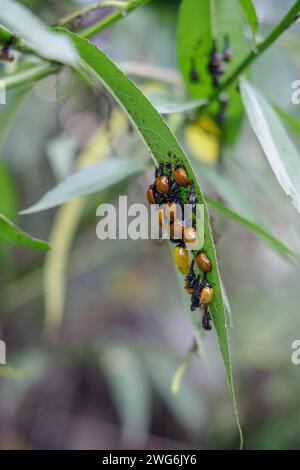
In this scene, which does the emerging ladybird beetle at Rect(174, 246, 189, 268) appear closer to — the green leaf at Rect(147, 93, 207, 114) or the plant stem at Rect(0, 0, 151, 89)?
the green leaf at Rect(147, 93, 207, 114)

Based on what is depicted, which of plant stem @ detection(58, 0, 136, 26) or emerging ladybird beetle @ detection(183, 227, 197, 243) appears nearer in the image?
emerging ladybird beetle @ detection(183, 227, 197, 243)

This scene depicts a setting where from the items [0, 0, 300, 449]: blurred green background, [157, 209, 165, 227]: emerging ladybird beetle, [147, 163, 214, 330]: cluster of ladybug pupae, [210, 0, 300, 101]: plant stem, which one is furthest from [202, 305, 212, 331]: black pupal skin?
[210, 0, 300, 101]: plant stem

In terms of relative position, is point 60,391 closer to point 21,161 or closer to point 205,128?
point 21,161

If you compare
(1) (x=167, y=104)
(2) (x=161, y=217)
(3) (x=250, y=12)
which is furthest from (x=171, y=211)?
(3) (x=250, y=12)

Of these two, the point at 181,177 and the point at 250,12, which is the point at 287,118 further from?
the point at 181,177

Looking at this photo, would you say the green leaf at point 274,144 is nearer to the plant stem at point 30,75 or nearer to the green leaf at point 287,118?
the green leaf at point 287,118

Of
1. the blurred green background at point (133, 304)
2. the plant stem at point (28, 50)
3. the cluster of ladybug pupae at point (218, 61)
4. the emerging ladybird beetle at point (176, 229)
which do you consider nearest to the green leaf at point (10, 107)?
the plant stem at point (28, 50)
